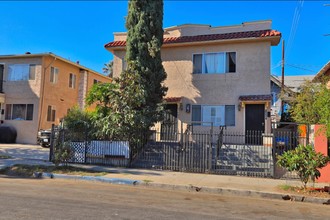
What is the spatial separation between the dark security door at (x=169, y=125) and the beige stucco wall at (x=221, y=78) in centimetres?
40

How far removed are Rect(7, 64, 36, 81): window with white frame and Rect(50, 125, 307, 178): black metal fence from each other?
38.4 feet

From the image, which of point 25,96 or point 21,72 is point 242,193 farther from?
point 21,72

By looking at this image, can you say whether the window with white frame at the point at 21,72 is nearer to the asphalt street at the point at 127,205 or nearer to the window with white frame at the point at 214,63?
the window with white frame at the point at 214,63

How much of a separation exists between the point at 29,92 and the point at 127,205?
19.7 metres

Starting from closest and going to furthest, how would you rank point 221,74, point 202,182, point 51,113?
point 202,182 < point 221,74 < point 51,113

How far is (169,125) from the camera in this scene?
52.3 ft

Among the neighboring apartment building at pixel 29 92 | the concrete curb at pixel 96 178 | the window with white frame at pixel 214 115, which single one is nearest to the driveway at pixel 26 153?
the concrete curb at pixel 96 178

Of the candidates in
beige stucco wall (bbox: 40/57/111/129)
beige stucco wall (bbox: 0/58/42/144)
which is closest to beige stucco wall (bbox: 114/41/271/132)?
beige stucco wall (bbox: 40/57/111/129)

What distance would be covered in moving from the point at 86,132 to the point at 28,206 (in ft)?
25.2

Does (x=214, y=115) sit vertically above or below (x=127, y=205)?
above

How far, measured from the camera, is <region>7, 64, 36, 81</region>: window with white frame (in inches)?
931

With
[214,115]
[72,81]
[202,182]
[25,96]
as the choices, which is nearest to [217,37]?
[214,115]

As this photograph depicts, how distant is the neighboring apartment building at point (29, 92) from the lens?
23234 millimetres

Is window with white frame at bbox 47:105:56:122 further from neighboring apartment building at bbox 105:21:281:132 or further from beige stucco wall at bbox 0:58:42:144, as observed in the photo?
neighboring apartment building at bbox 105:21:281:132
